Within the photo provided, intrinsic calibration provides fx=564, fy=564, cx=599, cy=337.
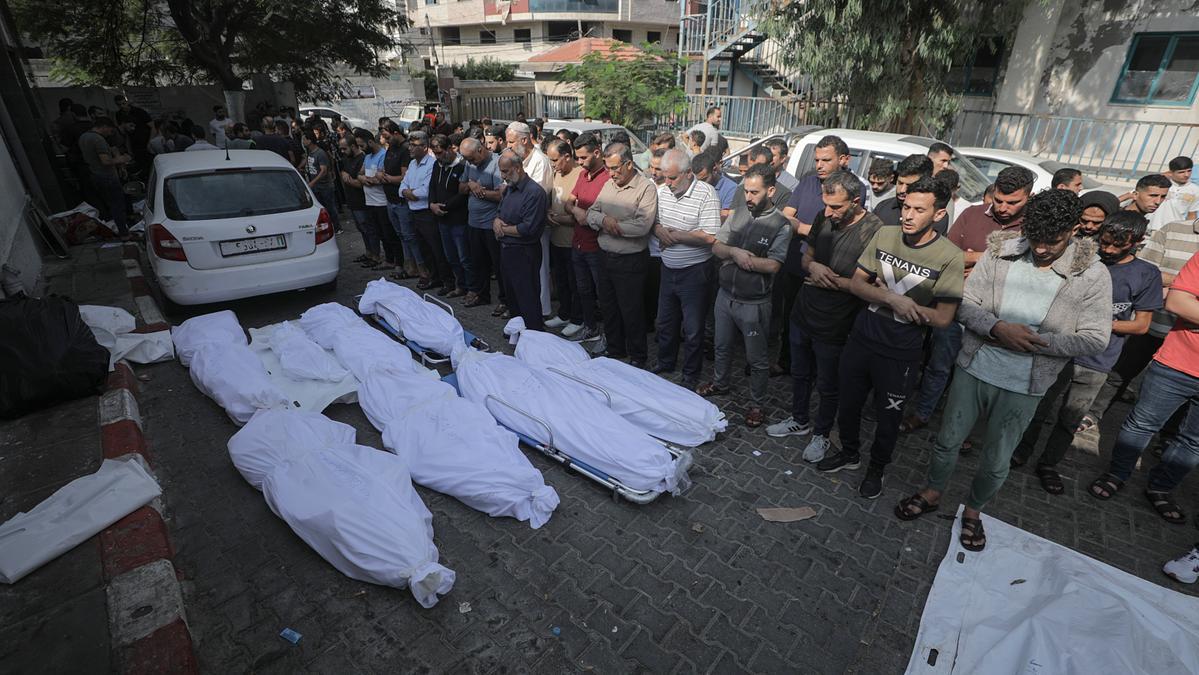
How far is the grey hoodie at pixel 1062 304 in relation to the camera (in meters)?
2.82

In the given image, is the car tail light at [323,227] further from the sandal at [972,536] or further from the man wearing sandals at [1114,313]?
the man wearing sandals at [1114,313]

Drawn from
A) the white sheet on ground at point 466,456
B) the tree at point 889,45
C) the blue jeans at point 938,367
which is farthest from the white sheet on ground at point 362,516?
the tree at point 889,45

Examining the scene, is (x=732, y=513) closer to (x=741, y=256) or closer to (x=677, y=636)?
(x=677, y=636)

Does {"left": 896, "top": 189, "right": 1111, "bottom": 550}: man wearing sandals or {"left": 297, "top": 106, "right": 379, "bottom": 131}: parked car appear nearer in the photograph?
{"left": 896, "top": 189, "right": 1111, "bottom": 550}: man wearing sandals

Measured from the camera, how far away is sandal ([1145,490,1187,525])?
360 cm

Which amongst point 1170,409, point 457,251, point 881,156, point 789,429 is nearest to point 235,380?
point 457,251

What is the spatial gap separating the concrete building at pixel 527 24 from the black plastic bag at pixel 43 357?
37.9 metres

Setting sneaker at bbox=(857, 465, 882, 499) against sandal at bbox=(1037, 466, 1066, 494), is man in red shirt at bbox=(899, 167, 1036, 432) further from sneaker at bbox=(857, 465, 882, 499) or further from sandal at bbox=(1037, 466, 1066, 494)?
sneaker at bbox=(857, 465, 882, 499)

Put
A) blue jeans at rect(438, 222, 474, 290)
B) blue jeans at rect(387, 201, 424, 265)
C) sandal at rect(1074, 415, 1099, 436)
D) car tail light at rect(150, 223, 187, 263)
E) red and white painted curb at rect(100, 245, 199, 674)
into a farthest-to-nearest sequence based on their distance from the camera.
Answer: blue jeans at rect(387, 201, 424, 265) → blue jeans at rect(438, 222, 474, 290) → car tail light at rect(150, 223, 187, 263) → sandal at rect(1074, 415, 1099, 436) → red and white painted curb at rect(100, 245, 199, 674)

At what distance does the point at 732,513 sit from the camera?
3646 millimetres

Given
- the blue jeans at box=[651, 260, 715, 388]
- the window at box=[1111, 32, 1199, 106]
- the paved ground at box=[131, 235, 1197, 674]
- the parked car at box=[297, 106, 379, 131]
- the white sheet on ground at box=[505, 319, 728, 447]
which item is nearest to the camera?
the paved ground at box=[131, 235, 1197, 674]

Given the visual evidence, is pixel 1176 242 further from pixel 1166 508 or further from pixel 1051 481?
pixel 1051 481

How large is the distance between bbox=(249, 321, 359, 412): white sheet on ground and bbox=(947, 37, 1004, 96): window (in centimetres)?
1349

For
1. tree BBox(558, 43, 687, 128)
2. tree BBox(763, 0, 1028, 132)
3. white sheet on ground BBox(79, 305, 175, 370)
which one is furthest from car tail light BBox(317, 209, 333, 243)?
tree BBox(558, 43, 687, 128)
